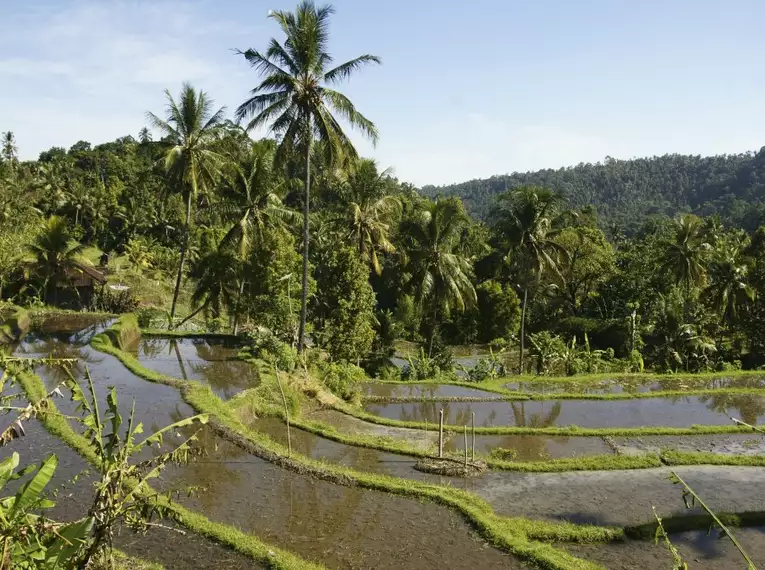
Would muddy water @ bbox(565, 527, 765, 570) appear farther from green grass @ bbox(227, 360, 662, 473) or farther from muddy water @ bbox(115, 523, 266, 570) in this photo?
muddy water @ bbox(115, 523, 266, 570)

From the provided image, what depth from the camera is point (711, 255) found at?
3356 cm

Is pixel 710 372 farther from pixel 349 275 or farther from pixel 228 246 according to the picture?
pixel 228 246

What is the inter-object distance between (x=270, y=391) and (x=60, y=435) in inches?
242

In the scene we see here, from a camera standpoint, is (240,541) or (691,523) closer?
(240,541)

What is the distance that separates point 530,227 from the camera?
2694cm

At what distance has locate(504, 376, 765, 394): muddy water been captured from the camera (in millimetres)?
22881

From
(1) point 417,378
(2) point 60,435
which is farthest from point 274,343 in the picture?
(2) point 60,435

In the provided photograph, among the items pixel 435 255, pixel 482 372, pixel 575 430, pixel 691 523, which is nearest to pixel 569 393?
pixel 482 372

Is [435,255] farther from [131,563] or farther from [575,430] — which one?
[131,563]

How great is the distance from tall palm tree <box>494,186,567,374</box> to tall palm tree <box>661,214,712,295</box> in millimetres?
9546

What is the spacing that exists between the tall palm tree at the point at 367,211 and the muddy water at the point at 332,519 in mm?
14795

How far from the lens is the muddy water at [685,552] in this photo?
372 inches

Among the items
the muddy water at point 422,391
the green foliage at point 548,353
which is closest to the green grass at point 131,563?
the muddy water at point 422,391

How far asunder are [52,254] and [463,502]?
28.5 m
